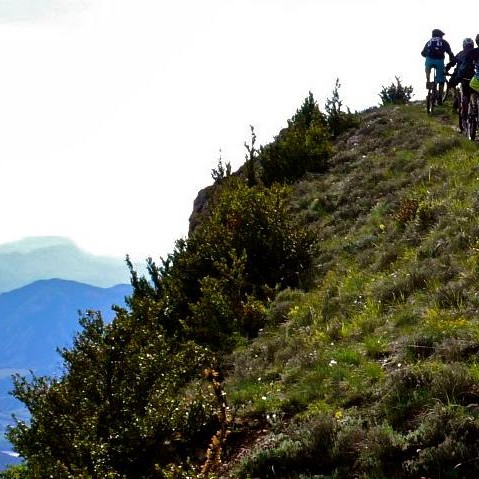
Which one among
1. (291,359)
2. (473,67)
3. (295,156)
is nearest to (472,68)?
(473,67)

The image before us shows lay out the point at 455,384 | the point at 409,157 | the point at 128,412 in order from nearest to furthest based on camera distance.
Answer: the point at 455,384 → the point at 128,412 → the point at 409,157

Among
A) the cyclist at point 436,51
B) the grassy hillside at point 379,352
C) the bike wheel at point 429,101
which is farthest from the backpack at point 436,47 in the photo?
the grassy hillside at point 379,352

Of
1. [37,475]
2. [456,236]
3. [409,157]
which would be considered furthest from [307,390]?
[409,157]

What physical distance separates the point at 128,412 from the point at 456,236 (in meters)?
5.80

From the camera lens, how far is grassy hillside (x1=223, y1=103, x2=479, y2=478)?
15.9 feet

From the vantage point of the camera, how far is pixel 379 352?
266 inches

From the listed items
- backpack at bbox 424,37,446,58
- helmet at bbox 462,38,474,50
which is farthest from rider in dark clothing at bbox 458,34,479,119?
A: backpack at bbox 424,37,446,58

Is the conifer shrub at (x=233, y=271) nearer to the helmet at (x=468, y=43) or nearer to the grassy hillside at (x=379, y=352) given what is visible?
the grassy hillside at (x=379, y=352)

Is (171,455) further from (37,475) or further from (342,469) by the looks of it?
(342,469)

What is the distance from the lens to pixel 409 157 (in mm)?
15945

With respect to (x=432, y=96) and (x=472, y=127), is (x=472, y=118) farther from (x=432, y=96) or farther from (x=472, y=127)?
(x=432, y=96)

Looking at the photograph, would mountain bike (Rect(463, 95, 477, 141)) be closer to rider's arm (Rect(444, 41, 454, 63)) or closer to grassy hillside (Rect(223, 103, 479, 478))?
grassy hillside (Rect(223, 103, 479, 478))

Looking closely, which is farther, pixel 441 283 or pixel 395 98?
pixel 395 98

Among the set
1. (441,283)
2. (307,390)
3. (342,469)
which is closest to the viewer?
(342,469)
